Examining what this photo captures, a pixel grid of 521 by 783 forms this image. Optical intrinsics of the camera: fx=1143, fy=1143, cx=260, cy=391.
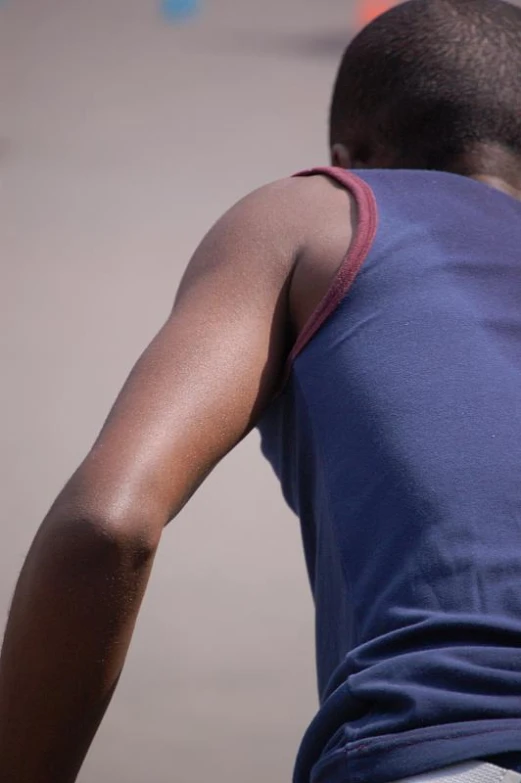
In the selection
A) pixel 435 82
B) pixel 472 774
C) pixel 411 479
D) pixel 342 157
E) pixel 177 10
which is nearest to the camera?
pixel 472 774

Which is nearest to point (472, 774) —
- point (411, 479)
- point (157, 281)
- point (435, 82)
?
point (411, 479)

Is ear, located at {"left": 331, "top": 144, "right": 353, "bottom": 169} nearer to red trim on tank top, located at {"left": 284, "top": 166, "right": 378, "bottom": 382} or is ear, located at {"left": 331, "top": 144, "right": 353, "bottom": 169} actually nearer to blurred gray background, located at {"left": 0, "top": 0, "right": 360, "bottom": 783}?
red trim on tank top, located at {"left": 284, "top": 166, "right": 378, "bottom": 382}

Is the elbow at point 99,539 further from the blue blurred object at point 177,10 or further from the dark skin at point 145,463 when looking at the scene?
the blue blurred object at point 177,10

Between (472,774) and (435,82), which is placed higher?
(435,82)

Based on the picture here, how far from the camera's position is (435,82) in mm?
1147

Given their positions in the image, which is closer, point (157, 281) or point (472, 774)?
point (472, 774)

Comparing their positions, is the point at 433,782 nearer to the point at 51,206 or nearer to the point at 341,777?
the point at 341,777

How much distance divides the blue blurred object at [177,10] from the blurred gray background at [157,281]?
0.03m

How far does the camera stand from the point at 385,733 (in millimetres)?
717

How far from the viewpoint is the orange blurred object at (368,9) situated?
3124 mm

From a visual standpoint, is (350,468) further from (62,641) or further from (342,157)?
(342,157)

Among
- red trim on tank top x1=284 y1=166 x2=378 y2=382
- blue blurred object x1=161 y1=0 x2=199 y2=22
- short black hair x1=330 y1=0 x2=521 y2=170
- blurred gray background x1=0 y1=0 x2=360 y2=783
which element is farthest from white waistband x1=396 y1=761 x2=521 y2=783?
blue blurred object x1=161 y1=0 x2=199 y2=22

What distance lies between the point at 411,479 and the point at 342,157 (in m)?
0.57

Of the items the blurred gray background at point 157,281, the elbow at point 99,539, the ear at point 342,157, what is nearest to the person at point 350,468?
the elbow at point 99,539
